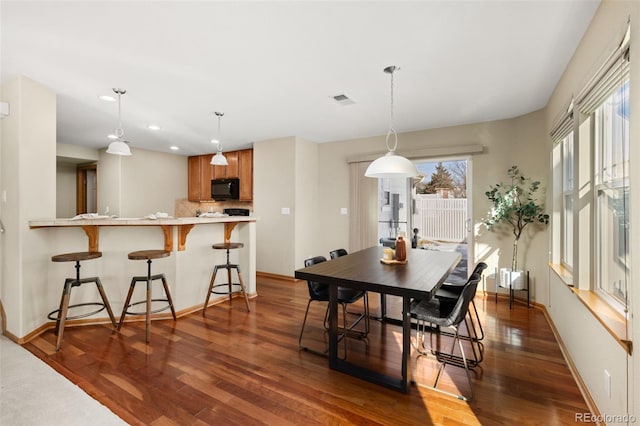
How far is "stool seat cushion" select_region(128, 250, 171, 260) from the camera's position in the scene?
293cm

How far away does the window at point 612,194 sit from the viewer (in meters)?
1.75

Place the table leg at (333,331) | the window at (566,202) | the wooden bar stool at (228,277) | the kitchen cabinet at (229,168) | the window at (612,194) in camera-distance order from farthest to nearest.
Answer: the kitchen cabinet at (229,168) < the wooden bar stool at (228,277) < the window at (566,202) < the table leg at (333,331) < the window at (612,194)

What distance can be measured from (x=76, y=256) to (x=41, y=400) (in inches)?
50.6

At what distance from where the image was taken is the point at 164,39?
2.19 metres

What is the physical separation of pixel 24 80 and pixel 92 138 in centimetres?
276

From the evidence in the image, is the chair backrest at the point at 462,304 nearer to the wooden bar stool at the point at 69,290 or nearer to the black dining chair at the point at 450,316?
the black dining chair at the point at 450,316

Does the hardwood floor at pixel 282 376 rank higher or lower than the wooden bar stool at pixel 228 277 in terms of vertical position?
lower

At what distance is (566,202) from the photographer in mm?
3080

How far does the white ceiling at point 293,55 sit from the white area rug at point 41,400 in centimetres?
250

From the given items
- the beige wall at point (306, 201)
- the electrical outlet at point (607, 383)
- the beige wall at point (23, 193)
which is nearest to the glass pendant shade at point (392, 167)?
the electrical outlet at point (607, 383)

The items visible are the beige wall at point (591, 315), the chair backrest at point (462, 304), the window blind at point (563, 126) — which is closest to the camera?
the beige wall at point (591, 315)

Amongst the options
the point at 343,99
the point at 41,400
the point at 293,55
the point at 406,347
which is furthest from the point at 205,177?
the point at 406,347

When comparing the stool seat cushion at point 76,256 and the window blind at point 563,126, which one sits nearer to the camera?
the window blind at point 563,126

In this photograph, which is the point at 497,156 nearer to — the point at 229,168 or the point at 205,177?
the point at 229,168
